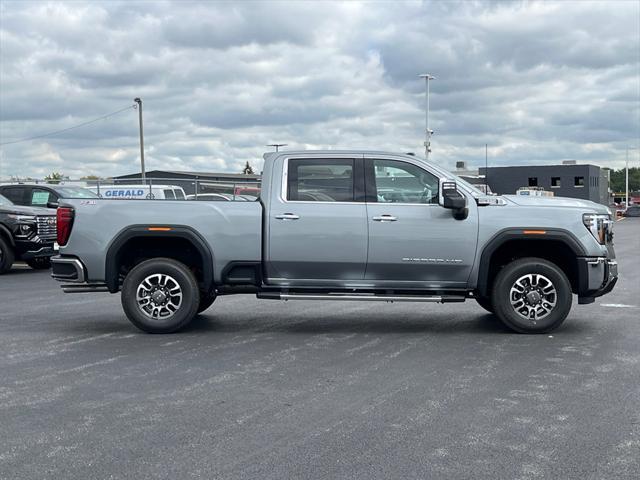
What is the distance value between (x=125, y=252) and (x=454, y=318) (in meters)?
4.19

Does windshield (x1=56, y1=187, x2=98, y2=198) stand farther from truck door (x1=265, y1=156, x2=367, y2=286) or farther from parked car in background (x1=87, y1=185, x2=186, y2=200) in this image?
truck door (x1=265, y1=156, x2=367, y2=286)

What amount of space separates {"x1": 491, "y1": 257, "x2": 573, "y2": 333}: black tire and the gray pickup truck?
1 centimetres

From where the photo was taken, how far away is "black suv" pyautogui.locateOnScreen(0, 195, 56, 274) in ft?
54.1

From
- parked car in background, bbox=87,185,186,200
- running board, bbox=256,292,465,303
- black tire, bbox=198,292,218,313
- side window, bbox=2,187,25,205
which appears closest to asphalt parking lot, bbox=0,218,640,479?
black tire, bbox=198,292,218,313

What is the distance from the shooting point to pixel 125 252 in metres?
9.27

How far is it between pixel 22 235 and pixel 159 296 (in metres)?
8.74

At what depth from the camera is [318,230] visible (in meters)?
8.85

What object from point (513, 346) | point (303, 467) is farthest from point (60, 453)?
point (513, 346)

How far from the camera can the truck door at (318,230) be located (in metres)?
8.85

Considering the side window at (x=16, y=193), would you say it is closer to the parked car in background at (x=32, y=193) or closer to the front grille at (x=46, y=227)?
the parked car in background at (x=32, y=193)

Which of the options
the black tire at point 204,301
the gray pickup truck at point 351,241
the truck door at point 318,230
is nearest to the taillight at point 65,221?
the gray pickup truck at point 351,241

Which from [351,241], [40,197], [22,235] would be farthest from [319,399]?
[40,197]

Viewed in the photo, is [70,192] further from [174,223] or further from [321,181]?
[321,181]

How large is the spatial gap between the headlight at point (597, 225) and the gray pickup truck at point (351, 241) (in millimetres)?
16
